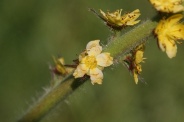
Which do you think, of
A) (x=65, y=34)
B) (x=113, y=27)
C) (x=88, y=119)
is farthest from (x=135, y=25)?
(x=65, y=34)

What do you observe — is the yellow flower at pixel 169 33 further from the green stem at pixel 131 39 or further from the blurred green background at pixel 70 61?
the blurred green background at pixel 70 61

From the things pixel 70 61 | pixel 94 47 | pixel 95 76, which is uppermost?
pixel 70 61

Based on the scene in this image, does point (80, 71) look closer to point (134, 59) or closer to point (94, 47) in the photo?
point (94, 47)

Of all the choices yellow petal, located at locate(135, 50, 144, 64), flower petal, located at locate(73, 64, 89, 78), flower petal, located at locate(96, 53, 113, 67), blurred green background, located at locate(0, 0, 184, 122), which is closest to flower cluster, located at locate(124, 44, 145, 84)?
yellow petal, located at locate(135, 50, 144, 64)

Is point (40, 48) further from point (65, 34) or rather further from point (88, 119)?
point (88, 119)

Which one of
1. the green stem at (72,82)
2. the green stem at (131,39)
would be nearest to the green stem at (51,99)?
the green stem at (72,82)

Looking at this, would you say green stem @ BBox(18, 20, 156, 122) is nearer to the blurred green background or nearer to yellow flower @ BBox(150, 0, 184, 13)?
yellow flower @ BBox(150, 0, 184, 13)

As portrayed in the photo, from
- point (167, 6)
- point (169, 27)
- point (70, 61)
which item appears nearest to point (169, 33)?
point (169, 27)
